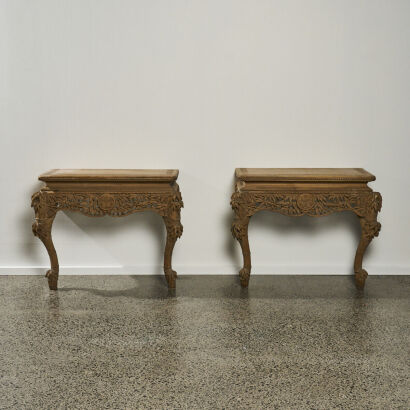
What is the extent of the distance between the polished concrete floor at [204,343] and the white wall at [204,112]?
0.23m

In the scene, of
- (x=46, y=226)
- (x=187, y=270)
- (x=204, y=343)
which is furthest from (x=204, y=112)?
(x=204, y=343)

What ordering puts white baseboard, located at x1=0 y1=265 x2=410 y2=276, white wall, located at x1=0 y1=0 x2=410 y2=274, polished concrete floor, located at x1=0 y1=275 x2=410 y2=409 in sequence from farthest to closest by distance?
white baseboard, located at x1=0 y1=265 x2=410 y2=276 < white wall, located at x1=0 y1=0 x2=410 y2=274 < polished concrete floor, located at x1=0 y1=275 x2=410 y2=409

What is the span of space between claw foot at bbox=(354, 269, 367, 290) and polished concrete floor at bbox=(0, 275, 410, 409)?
4 cm

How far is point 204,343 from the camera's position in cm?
244

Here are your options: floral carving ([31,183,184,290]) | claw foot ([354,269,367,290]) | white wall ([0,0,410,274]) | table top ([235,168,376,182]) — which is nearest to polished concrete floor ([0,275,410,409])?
claw foot ([354,269,367,290])

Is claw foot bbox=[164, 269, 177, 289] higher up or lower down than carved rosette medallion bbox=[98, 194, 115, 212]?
lower down

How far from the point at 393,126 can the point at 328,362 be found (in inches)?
69.5

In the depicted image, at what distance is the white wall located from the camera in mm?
3293

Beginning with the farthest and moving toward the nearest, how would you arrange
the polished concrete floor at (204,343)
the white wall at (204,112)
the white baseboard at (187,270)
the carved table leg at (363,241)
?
the white baseboard at (187,270)
the white wall at (204,112)
the carved table leg at (363,241)
the polished concrete floor at (204,343)

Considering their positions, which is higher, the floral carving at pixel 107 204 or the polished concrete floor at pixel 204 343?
the floral carving at pixel 107 204

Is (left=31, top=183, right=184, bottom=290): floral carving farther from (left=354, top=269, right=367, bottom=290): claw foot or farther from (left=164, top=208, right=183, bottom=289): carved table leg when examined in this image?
(left=354, top=269, right=367, bottom=290): claw foot

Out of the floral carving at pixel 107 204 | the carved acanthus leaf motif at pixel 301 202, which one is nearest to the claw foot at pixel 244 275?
the carved acanthus leaf motif at pixel 301 202

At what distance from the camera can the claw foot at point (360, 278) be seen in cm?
321

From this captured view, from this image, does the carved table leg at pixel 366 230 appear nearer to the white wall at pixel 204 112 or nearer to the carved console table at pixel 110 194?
the white wall at pixel 204 112
